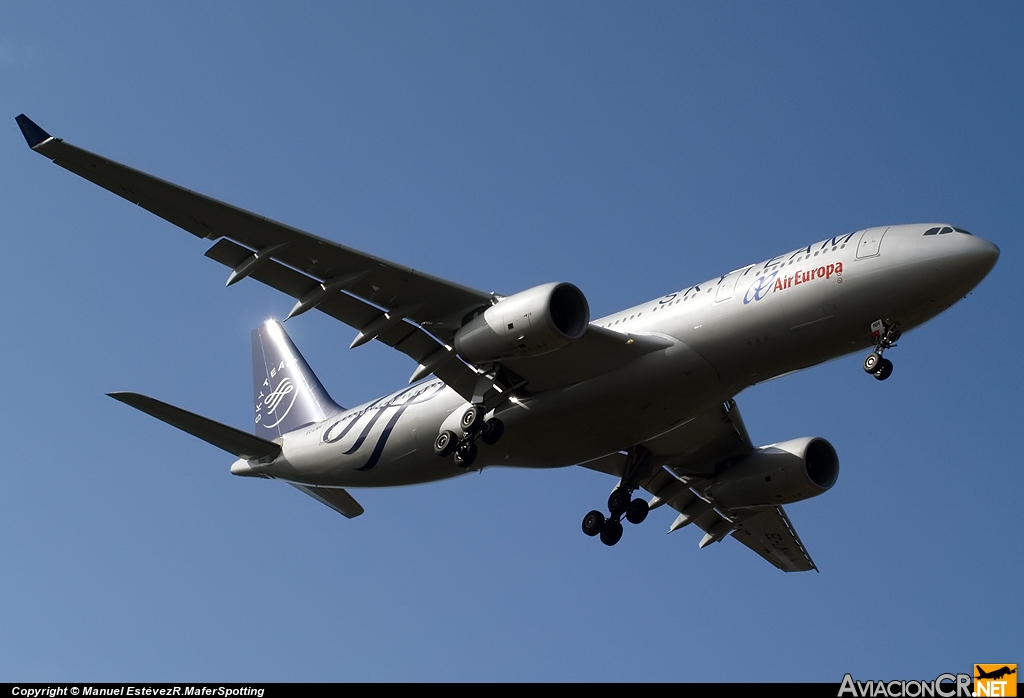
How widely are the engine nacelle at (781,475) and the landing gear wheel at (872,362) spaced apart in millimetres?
7368

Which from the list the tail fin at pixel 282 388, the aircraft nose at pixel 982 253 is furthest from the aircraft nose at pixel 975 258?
the tail fin at pixel 282 388

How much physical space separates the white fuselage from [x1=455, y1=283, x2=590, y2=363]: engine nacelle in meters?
1.80

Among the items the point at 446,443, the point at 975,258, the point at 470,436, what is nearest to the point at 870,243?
the point at 975,258

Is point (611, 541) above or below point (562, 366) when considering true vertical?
below

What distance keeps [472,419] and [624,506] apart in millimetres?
5769

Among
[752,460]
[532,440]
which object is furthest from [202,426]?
[752,460]

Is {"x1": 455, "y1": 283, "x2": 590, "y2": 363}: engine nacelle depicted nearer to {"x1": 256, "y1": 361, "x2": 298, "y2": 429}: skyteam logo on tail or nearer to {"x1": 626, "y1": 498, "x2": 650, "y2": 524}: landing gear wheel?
{"x1": 626, "y1": 498, "x2": 650, "y2": 524}: landing gear wheel

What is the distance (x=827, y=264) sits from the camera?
22.9 meters

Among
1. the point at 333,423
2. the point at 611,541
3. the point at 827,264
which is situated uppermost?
the point at 827,264

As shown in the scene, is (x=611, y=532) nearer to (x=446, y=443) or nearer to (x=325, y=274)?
(x=446, y=443)

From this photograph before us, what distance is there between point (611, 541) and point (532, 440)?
14.8 ft

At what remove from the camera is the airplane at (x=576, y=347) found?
22531 mm

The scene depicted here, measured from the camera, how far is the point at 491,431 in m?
25.5

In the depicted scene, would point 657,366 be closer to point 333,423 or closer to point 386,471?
point 386,471
